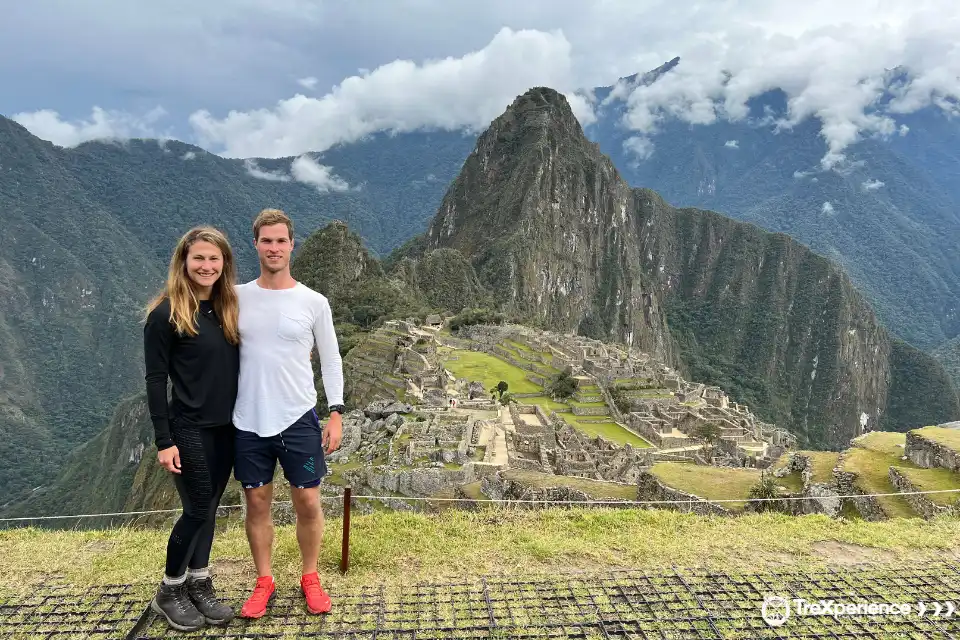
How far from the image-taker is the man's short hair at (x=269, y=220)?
402cm

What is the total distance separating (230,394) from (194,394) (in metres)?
0.23

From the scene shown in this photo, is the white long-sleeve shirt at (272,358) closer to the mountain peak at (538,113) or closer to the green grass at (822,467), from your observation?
the green grass at (822,467)

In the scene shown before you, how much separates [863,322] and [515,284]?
10860cm

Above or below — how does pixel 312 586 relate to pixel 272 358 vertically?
below

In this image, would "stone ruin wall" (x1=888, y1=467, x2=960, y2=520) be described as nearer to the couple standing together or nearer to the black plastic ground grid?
the black plastic ground grid

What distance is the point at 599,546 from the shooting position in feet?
18.0

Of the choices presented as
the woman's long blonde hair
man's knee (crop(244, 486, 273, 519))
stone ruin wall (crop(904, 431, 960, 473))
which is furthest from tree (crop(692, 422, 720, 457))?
the woman's long blonde hair

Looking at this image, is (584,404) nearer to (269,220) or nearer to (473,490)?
(473,490)

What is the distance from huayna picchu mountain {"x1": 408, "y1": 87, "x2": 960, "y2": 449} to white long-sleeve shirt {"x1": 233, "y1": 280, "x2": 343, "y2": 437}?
11017 centimetres

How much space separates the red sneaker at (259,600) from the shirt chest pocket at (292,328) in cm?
186

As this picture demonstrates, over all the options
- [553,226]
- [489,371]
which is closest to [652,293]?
[553,226]

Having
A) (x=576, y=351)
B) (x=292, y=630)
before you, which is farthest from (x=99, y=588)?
(x=576, y=351)

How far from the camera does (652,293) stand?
171625 mm

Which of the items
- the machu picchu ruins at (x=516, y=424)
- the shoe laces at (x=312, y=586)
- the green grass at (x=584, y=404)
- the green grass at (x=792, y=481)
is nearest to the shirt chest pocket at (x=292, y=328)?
the shoe laces at (x=312, y=586)
